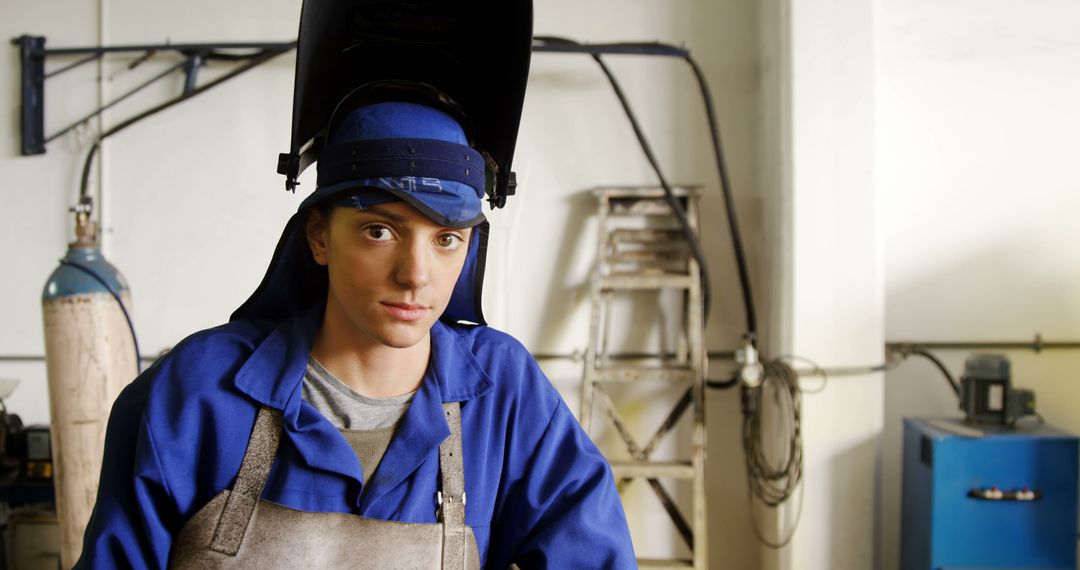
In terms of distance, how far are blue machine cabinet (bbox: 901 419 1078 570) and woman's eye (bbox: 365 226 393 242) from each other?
201 centimetres

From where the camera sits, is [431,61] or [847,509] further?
[847,509]

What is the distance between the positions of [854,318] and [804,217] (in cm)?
37

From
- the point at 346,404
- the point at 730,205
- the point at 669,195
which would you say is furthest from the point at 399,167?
the point at 730,205

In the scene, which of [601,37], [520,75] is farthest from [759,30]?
[520,75]

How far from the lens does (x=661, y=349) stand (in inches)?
120

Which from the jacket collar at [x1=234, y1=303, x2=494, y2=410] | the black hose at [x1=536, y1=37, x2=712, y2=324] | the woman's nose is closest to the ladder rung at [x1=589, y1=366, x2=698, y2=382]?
the black hose at [x1=536, y1=37, x2=712, y2=324]

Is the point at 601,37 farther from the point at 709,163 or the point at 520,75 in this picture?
the point at 520,75

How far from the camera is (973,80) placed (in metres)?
2.94

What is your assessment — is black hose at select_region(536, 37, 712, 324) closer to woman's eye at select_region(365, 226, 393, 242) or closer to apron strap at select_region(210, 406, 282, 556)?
woman's eye at select_region(365, 226, 393, 242)

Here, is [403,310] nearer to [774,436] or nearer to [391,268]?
[391,268]

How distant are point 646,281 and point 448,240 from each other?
175 centimetres

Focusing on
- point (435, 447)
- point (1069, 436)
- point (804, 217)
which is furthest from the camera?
point (804, 217)

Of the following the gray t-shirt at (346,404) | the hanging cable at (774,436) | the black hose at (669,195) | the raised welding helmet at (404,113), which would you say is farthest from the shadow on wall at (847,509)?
the gray t-shirt at (346,404)

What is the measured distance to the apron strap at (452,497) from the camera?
3.85ft
